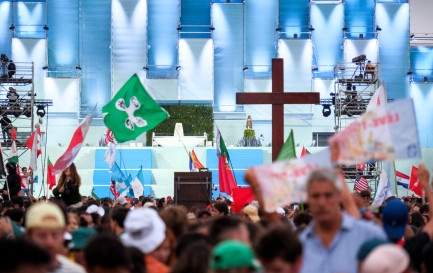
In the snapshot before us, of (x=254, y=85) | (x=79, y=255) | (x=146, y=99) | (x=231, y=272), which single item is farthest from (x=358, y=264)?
(x=254, y=85)

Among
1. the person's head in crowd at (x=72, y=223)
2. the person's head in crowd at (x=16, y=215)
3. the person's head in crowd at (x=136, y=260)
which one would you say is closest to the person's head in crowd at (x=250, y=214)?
the person's head in crowd at (x=16, y=215)

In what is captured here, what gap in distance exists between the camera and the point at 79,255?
5355 millimetres

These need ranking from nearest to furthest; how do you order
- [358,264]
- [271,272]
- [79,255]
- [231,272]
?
[231,272] → [271,272] → [358,264] → [79,255]

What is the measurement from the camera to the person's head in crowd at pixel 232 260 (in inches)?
130

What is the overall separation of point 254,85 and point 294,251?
118 ft

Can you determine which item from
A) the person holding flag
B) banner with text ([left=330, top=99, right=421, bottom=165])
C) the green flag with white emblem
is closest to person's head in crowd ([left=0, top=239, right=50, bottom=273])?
banner with text ([left=330, top=99, right=421, bottom=165])

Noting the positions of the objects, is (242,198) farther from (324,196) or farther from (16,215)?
(324,196)

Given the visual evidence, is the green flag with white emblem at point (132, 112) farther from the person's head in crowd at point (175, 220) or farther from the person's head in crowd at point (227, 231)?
the person's head in crowd at point (227, 231)

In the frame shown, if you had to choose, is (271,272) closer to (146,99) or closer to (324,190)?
(324,190)

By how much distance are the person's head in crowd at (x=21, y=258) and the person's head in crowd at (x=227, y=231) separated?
4.75ft

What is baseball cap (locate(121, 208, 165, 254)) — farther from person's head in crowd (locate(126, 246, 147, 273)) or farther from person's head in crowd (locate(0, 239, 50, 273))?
person's head in crowd (locate(0, 239, 50, 273))

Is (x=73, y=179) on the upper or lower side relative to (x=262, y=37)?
lower

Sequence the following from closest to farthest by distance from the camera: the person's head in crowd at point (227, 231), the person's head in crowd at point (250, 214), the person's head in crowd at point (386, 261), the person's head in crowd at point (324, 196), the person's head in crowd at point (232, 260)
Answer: the person's head in crowd at point (232, 260)
the person's head in crowd at point (386, 261)
the person's head in crowd at point (324, 196)
the person's head in crowd at point (227, 231)
the person's head in crowd at point (250, 214)

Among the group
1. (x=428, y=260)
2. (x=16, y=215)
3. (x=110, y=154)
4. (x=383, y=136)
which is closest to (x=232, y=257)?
(x=428, y=260)
